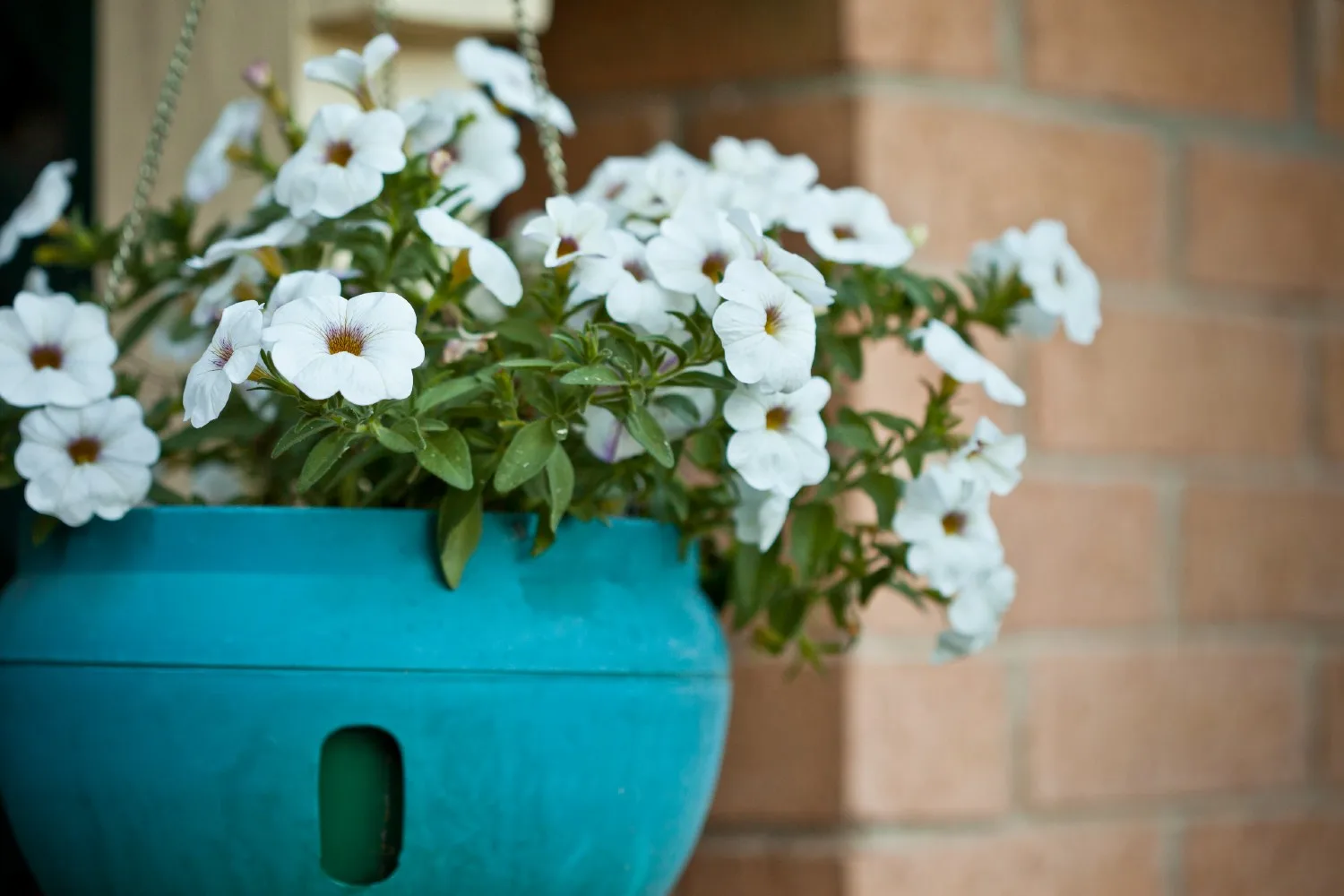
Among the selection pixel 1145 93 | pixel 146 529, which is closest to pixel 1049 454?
pixel 1145 93

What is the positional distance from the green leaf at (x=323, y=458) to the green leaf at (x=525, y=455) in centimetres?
6

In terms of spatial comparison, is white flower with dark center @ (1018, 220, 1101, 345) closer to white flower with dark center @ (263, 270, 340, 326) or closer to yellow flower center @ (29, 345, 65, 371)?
white flower with dark center @ (263, 270, 340, 326)

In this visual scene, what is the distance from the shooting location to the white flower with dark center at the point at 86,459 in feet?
2.22

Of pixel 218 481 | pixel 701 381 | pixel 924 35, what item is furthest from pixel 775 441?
pixel 924 35

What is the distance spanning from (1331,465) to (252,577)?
0.93 m

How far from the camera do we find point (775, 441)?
2.23 ft

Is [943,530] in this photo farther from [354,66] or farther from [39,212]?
[39,212]

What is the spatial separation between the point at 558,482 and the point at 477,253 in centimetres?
11

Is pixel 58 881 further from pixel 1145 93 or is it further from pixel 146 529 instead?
pixel 1145 93

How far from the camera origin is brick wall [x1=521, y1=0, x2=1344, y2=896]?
1075 millimetres

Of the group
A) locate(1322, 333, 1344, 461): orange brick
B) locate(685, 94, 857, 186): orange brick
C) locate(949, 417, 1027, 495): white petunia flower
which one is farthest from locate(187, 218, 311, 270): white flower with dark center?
locate(1322, 333, 1344, 461): orange brick

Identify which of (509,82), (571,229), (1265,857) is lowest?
(1265,857)

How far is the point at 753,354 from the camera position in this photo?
629 millimetres

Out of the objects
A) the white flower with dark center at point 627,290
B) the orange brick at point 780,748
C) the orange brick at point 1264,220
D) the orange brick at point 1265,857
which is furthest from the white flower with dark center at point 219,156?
the orange brick at point 1265,857
